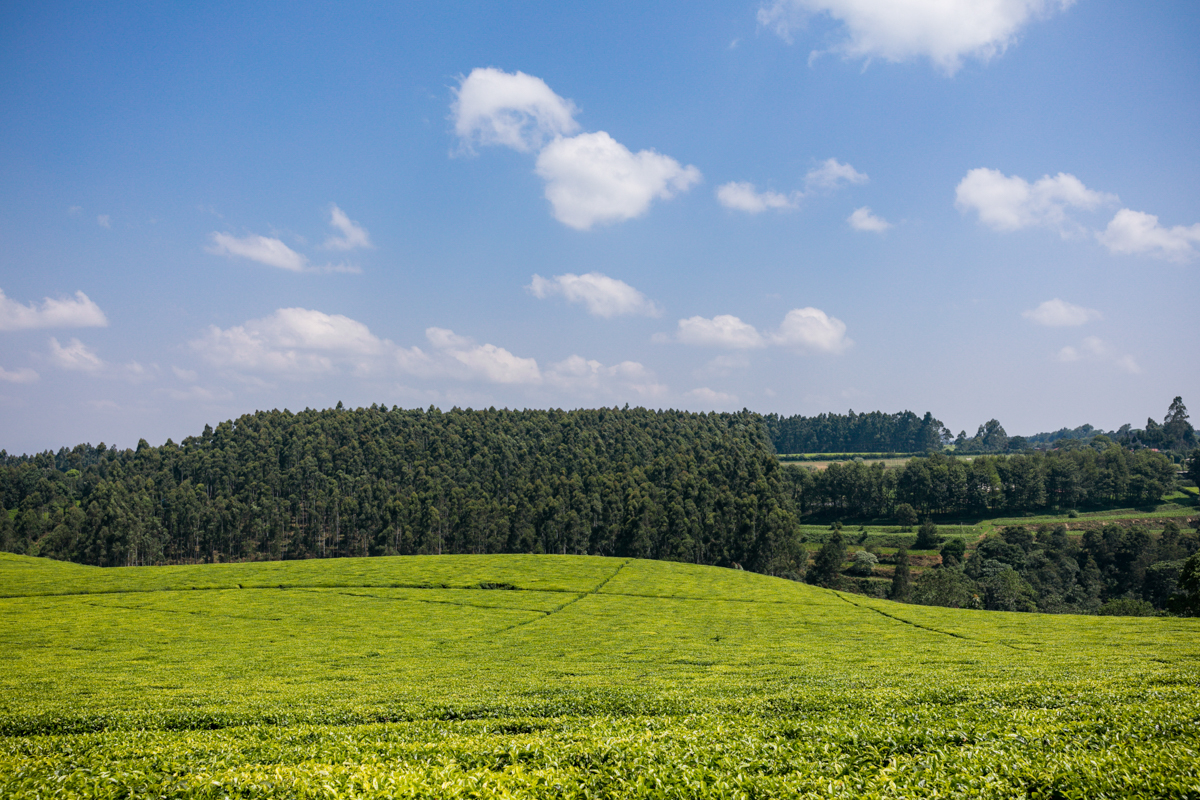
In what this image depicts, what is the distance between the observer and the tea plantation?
11656mm

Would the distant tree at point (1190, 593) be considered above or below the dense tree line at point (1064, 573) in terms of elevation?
above

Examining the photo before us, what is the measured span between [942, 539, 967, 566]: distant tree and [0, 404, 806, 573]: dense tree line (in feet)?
123

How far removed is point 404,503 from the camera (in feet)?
492

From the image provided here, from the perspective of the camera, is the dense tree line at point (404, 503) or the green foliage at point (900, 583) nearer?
the green foliage at point (900, 583)

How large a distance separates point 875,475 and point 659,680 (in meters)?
196

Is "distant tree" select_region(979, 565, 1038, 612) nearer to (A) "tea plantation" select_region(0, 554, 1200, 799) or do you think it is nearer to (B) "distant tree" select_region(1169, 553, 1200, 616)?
(B) "distant tree" select_region(1169, 553, 1200, 616)

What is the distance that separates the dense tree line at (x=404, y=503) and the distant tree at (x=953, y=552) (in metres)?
37.4

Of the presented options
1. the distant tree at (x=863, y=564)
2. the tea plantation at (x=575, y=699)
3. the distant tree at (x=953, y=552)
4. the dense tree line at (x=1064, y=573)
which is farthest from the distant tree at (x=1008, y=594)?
the tea plantation at (x=575, y=699)

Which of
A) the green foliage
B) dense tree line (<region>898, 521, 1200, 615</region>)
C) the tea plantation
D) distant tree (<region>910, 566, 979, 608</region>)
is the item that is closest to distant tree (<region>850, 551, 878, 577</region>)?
the green foliage

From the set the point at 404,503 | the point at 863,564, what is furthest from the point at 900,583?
the point at 404,503

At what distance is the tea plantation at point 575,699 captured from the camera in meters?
11.7

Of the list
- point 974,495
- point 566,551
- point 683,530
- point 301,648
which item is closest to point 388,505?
point 566,551

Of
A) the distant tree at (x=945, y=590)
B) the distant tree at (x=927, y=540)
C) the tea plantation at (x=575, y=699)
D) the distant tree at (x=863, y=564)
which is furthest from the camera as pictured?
the distant tree at (x=927, y=540)

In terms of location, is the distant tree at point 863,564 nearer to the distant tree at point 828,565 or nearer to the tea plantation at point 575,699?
the distant tree at point 828,565
